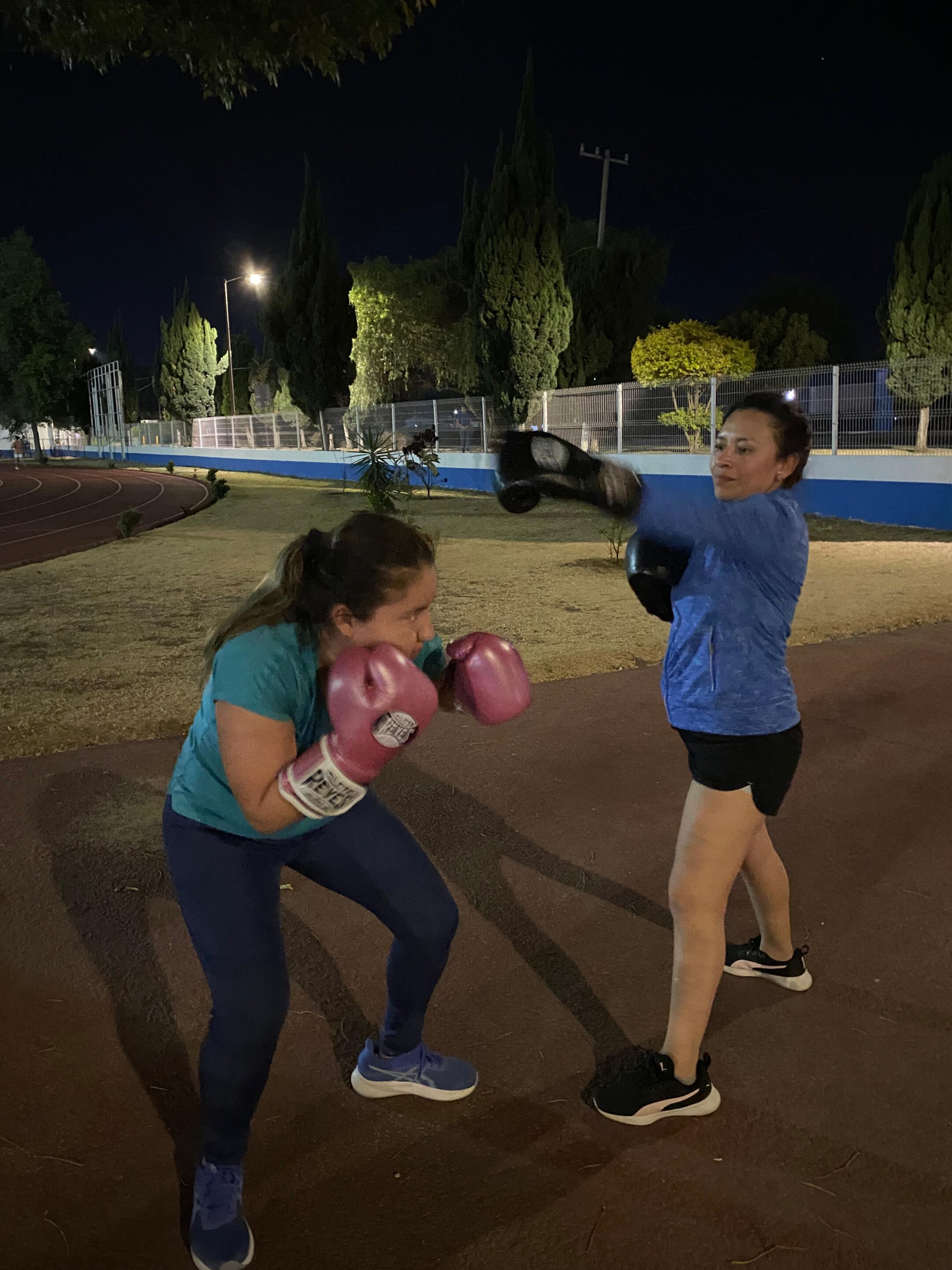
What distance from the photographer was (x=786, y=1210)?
220cm

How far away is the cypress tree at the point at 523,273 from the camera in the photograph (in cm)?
2797

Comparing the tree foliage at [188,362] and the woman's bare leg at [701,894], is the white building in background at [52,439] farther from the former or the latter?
the woman's bare leg at [701,894]

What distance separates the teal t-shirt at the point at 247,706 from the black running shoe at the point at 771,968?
168 centimetres

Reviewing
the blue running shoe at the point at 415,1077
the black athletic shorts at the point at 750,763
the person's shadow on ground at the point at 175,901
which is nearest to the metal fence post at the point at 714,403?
the person's shadow on ground at the point at 175,901

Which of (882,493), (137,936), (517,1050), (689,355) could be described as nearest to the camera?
(517,1050)

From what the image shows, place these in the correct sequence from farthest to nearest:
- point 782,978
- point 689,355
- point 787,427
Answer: point 689,355 → point 782,978 → point 787,427

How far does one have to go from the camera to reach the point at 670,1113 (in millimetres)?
2486

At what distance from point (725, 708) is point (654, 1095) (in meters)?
1.02

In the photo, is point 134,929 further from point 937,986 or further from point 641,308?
point 641,308

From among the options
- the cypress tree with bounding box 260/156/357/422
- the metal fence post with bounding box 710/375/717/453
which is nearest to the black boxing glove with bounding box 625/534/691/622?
the metal fence post with bounding box 710/375/717/453

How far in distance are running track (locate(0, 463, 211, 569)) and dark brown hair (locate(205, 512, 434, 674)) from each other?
13.6m

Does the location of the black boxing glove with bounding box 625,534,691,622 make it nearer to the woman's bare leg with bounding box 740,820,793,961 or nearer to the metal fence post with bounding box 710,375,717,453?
the woman's bare leg with bounding box 740,820,793,961

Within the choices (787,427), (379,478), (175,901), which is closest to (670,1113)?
(787,427)

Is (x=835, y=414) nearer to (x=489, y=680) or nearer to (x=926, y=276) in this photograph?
(x=926, y=276)
